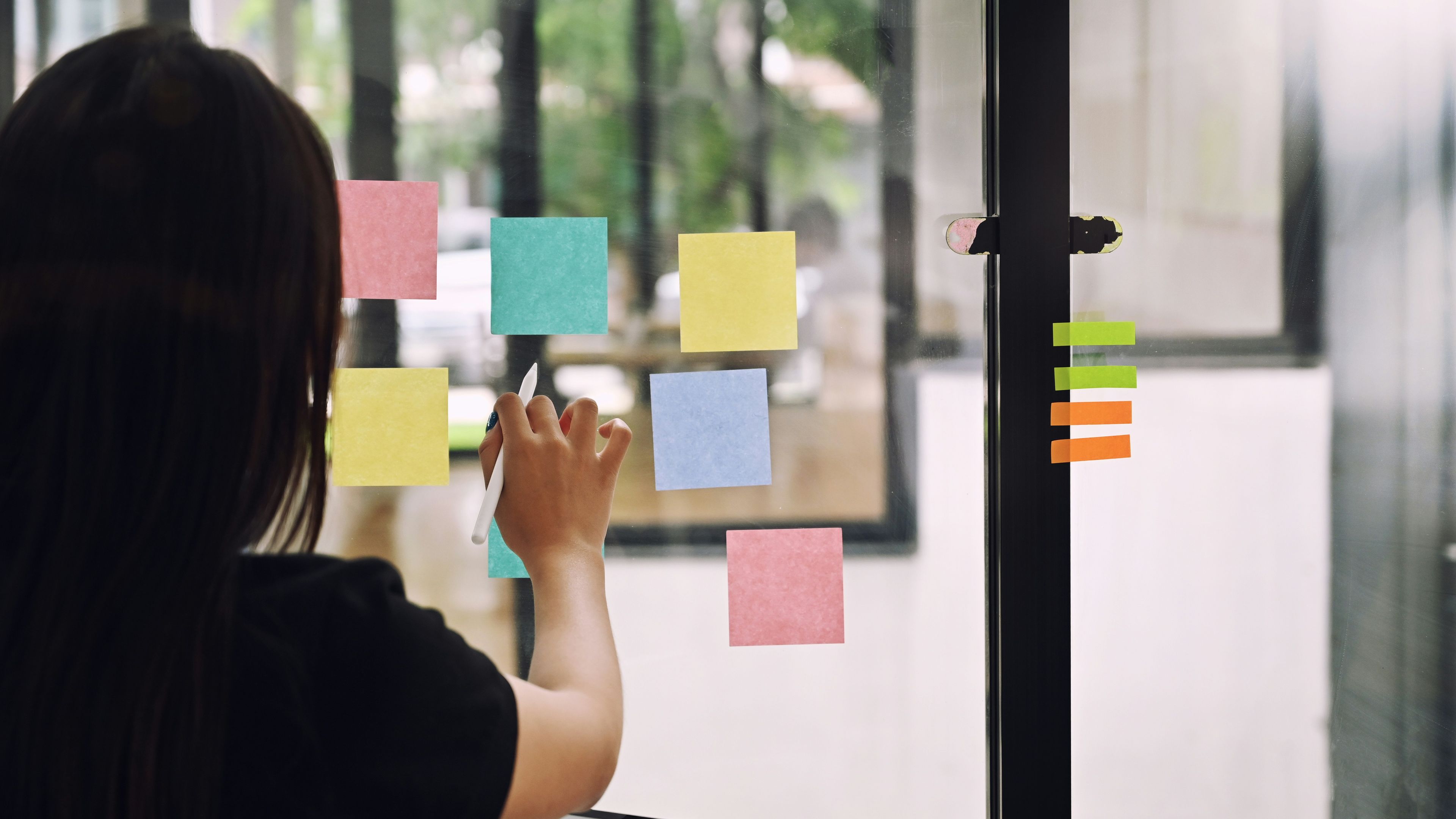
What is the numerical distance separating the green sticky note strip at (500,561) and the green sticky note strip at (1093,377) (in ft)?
1.22

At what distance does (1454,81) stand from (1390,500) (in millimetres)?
333

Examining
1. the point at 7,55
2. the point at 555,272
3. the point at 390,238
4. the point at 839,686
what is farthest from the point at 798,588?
the point at 7,55

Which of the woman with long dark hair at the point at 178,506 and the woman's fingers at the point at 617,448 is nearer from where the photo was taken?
the woman with long dark hair at the point at 178,506

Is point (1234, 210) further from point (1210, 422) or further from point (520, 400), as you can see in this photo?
point (520, 400)

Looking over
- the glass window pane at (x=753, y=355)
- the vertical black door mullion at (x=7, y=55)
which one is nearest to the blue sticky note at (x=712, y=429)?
the glass window pane at (x=753, y=355)

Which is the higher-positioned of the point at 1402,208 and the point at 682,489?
the point at 1402,208

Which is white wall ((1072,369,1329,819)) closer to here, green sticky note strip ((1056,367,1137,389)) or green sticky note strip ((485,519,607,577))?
green sticky note strip ((1056,367,1137,389))

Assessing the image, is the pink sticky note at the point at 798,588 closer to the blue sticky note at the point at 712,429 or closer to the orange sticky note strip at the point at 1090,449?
the blue sticky note at the point at 712,429

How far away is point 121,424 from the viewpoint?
1.32 ft

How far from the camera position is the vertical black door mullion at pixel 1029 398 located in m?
0.61

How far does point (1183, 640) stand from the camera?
0.73 metres

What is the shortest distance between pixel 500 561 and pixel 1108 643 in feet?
1.60

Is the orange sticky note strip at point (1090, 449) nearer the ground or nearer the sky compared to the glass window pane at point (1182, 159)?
nearer the ground

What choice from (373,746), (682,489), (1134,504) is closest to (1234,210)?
(1134,504)
